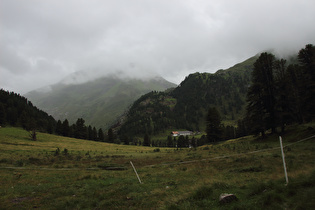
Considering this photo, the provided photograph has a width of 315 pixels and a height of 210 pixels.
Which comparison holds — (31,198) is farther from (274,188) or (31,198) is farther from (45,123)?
(45,123)

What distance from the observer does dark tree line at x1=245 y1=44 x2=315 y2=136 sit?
30031mm

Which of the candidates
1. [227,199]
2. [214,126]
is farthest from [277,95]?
[227,199]

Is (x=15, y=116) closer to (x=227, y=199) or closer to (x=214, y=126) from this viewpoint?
(x=214, y=126)

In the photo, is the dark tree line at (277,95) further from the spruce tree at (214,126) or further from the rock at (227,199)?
the rock at (227,199)

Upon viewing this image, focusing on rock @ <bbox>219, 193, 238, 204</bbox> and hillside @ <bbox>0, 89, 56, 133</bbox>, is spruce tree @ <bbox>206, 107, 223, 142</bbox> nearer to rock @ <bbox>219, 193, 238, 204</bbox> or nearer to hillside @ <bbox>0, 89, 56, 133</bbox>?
rock @ <bbox>219, 193, 238, 204</bbox>

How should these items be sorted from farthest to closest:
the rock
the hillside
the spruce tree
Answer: the hillside
the spruce tree
the rock

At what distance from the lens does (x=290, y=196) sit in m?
6.41

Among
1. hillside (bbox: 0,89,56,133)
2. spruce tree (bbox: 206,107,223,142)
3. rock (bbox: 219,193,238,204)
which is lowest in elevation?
rock (bbox: 219,193,238,204)

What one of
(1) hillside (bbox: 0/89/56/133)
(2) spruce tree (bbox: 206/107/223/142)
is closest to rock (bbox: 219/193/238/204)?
(2) spruce tree (bbox: 206/107/223/142)

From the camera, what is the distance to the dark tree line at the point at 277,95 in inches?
1182

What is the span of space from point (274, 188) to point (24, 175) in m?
22.0

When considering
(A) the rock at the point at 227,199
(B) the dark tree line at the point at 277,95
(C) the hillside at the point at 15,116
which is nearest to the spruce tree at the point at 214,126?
(B) the dark tree line at the point at 277,95

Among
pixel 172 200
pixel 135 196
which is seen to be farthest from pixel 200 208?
pixel 135 196

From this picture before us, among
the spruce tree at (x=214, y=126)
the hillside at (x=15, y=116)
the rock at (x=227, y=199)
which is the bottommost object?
the rock at (x=227, y=199)
